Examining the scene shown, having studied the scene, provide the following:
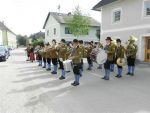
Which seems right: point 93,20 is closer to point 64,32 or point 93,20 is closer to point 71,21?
point 64,32

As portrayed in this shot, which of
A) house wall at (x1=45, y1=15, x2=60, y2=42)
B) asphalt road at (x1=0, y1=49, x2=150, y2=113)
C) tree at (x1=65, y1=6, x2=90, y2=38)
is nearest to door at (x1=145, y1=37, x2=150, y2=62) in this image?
asphalt road at (x1=0, y1=49, x2=150, y2=113)

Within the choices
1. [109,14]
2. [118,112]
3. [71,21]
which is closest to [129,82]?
[118,112]

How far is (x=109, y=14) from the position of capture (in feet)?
62.3

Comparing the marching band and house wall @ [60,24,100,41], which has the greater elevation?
house wall @ [60,24,100,41]

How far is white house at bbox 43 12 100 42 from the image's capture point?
124 ft

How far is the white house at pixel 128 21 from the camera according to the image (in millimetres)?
15070

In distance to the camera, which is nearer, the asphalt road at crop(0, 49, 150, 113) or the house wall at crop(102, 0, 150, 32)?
the asphalt road at crop(0, 49, 150, 113)

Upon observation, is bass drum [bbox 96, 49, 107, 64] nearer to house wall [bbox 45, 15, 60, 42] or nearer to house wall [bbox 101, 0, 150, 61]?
house wall [bbox 101, 0, 150, 61]

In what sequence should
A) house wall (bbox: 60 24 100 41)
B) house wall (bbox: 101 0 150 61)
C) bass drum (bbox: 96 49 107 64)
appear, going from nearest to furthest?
bass drum (bbox: 96 49 107 64) → house wall (bbox: 101 0 150 61) → house wall (bbox: 60 24 100 41)

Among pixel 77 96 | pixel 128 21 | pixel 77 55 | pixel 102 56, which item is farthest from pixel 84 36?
pixel 77 96

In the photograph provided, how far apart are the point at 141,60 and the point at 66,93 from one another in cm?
1024

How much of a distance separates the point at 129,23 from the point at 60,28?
22.4 meters

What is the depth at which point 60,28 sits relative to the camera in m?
37.6

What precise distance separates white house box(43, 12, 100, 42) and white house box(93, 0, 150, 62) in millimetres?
18008
